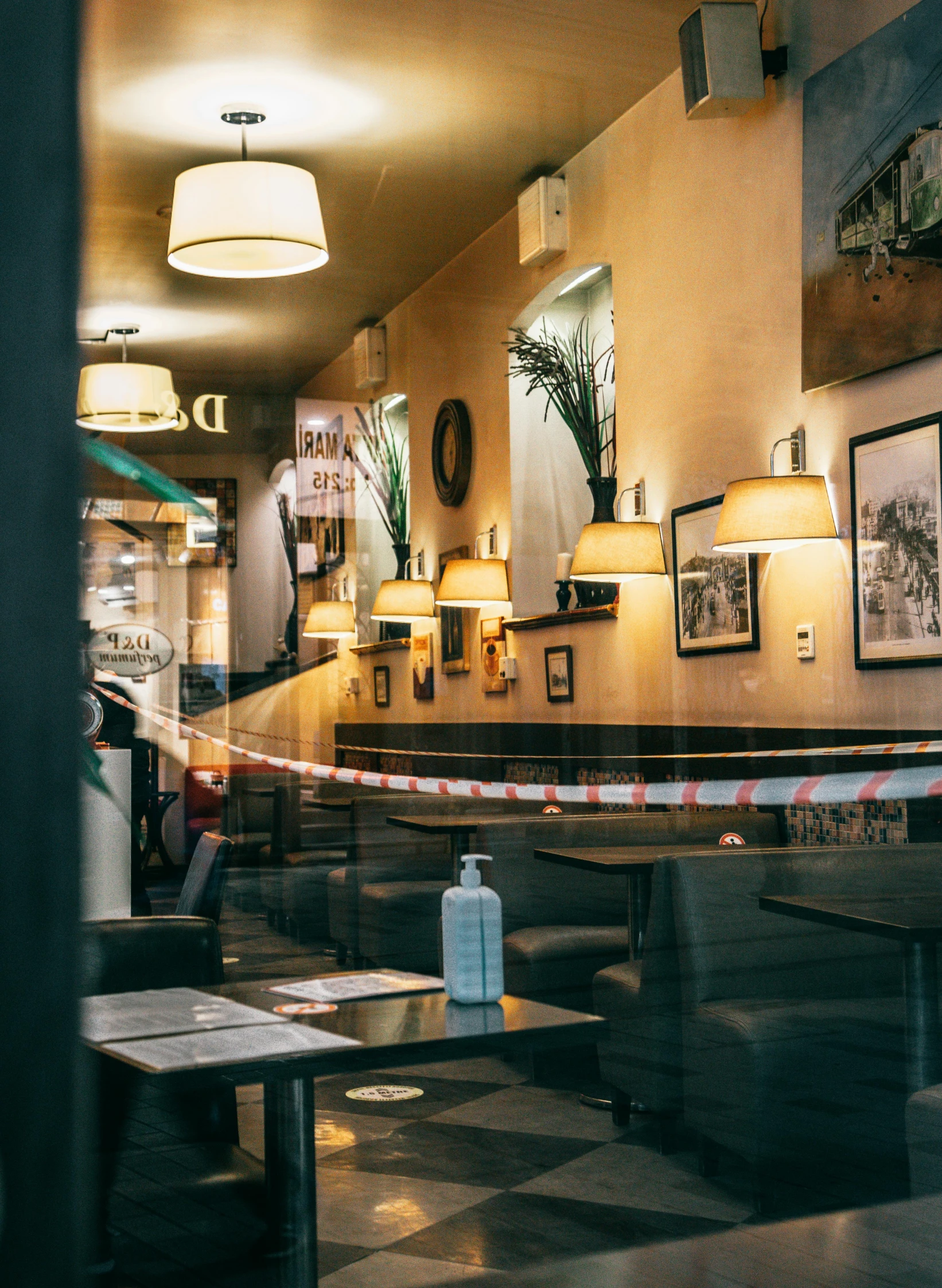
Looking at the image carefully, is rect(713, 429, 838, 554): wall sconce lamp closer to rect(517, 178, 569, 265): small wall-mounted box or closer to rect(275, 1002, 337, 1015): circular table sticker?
rect(517, 178, 569, 265): small wall-mounted box

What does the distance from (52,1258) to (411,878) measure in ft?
6.54

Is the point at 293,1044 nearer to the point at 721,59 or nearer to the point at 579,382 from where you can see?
the point at 579,382

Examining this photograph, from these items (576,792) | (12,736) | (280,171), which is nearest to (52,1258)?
(12,736)

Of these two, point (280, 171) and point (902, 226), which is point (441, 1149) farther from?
point (902, 226)

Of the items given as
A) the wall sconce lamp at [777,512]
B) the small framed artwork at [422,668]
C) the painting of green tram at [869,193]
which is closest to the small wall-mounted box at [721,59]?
the painting of green tram at [869,193]

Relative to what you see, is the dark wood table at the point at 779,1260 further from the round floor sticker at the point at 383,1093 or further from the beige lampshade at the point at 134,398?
the beige lampshade at the point at 134,398

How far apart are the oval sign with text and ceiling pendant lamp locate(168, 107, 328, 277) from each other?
567mm

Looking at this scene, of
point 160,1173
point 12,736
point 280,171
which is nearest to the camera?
point 12,736

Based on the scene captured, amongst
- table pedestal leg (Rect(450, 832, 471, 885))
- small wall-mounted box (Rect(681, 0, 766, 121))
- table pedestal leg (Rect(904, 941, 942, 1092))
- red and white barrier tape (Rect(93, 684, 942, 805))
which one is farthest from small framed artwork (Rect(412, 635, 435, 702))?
small wall-mounted box (Rect(681, 0, 766, 121))

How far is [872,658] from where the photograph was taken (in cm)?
301

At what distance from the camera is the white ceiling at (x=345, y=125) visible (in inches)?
68.8

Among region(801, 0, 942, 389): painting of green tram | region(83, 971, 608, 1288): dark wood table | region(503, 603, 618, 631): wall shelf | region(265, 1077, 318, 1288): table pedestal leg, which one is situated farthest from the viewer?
region(801, 0, 942, 389): painting of green tram

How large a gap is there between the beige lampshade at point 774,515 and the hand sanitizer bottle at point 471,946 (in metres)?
1.51

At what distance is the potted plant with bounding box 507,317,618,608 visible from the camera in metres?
2.76
